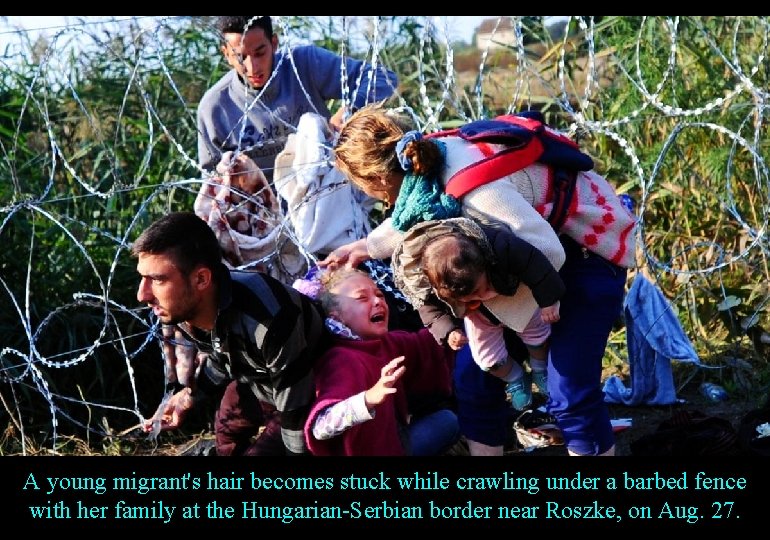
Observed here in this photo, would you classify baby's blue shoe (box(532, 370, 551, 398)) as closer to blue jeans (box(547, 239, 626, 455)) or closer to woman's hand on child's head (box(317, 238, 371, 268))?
blue jeans (box(547, 239, 626, 455))

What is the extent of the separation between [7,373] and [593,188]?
2646mm

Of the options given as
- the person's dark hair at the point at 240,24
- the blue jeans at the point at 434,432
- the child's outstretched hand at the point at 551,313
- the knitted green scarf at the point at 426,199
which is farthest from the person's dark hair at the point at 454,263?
the person's dark hair at the point at 240,24

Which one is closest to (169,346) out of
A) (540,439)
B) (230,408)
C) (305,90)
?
(230,408)

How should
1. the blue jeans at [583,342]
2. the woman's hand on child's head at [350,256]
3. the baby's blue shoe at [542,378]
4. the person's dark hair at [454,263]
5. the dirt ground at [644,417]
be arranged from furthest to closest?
the dirt ground at [644,417] < the woman's hand on child's head at [350,256] < the baby's blue shoe at [542,378] < the blue jeans at [583,342] < the person's dark hair at [454,263]

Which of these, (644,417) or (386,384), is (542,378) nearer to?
(386,384)

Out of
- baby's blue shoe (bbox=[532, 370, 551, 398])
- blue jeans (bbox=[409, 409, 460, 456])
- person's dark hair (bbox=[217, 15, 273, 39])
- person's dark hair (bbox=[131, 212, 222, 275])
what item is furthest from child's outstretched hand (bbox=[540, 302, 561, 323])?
person's dark hair (bbox=[217, 15, 273, 39])

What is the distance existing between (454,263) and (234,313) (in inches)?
29.4

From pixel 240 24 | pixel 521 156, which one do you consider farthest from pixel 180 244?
pixel 240 24

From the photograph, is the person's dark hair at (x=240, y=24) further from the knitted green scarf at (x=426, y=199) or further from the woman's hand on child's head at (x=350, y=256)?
the knitted green scarf at (x=426, y=199)

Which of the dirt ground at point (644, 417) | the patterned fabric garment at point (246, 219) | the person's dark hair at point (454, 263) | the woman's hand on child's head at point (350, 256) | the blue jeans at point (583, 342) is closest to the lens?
the person's dark hair at point (454, 263)

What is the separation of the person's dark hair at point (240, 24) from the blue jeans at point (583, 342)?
69.9 inches

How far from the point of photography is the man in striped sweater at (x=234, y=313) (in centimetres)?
344

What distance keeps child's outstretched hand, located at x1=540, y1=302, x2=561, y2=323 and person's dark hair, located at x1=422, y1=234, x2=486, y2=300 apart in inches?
9.3

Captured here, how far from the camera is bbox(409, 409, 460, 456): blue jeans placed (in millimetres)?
3982
